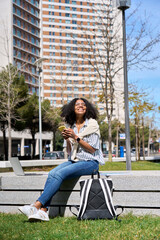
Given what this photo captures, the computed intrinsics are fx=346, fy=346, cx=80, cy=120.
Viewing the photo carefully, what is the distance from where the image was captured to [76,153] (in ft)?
16.4

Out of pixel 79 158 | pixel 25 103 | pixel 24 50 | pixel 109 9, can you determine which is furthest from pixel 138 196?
pixel 24 50

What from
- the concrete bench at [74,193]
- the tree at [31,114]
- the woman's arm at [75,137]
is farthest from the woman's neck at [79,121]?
the tree at [31,114]

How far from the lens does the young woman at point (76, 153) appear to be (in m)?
4.42

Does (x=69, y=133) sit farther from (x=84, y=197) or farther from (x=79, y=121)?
(x=84, y=197)

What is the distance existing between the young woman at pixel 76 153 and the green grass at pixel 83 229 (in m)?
0.21

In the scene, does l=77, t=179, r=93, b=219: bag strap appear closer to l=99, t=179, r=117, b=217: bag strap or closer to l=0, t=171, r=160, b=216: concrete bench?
l=99, t=179, r=117, b=217: bag strap

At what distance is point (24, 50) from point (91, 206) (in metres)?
73.2

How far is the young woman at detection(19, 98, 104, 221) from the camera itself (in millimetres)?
4422

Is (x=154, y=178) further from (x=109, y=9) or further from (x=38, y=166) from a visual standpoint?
(x=109, y=9)

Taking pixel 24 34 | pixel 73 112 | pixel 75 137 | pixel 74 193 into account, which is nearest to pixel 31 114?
pixel 73 112

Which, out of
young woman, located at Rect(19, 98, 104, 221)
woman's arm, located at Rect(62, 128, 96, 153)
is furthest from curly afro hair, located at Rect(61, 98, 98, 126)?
woman's arm, located at Rect(62, 128, 96, 153)

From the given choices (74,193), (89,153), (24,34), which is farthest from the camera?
(24,34)

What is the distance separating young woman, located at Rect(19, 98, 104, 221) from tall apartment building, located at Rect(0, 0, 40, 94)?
6480 cm

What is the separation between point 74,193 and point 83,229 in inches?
45.5
